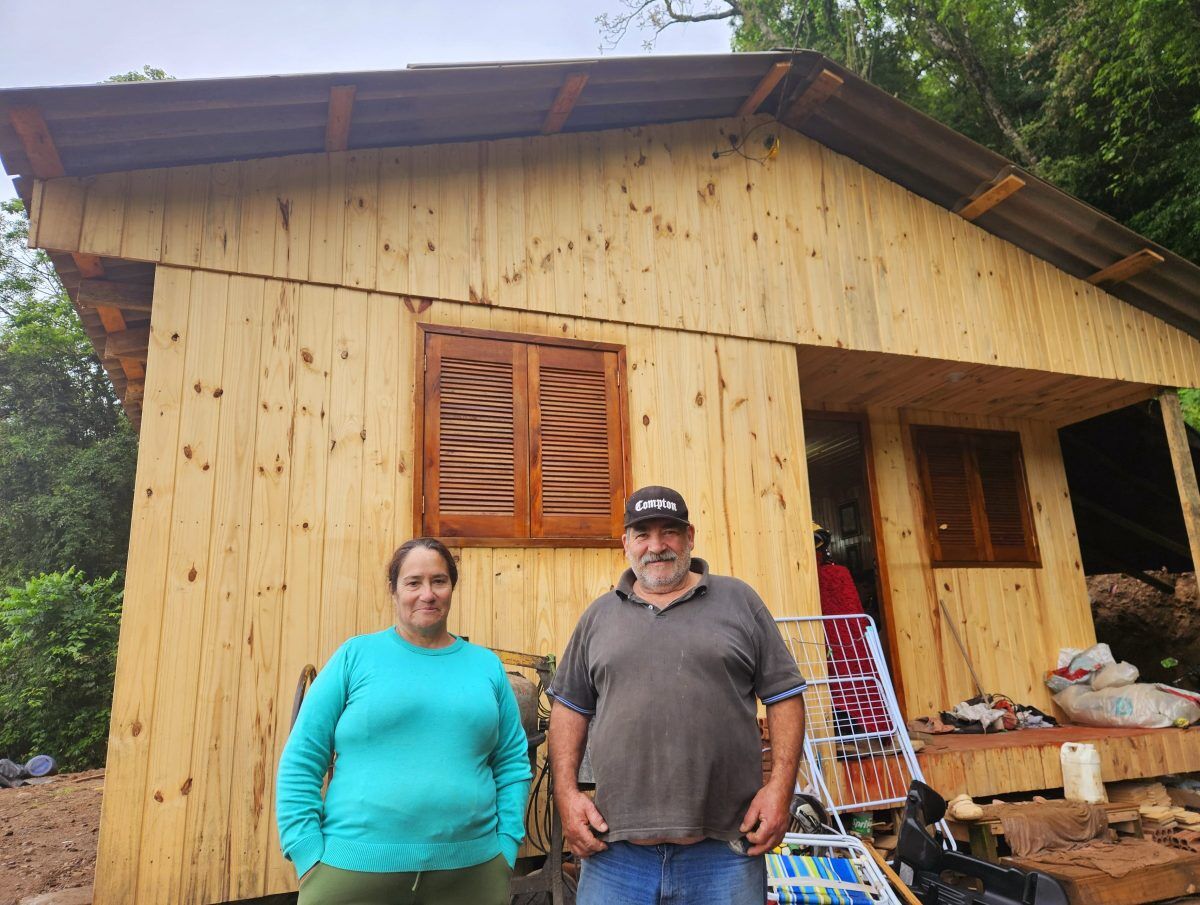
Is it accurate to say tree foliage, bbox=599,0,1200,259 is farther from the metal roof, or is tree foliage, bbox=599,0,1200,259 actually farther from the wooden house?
the wooden house

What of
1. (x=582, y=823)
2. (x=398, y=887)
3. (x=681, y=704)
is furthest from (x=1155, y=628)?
(x=398, y=887)

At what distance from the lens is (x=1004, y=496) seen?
7.63m

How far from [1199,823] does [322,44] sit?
62137mm

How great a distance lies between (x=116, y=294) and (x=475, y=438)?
201 cm

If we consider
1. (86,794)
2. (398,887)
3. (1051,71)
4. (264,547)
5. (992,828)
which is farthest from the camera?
(1051,71)

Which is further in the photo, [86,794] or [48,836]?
[86,794]

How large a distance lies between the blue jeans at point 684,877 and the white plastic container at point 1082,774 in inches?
155

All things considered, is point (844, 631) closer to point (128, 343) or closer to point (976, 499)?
point (976, 499)

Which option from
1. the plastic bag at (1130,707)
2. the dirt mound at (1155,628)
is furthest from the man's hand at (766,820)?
the dirt mound at (1155,628)

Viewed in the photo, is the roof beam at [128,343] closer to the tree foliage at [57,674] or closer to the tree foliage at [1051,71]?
the tree foliage at [57,674]

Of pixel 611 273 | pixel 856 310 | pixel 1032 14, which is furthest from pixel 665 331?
pixel 1032 14

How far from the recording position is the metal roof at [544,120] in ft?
12.7

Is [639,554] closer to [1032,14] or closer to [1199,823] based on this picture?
[1199,823]

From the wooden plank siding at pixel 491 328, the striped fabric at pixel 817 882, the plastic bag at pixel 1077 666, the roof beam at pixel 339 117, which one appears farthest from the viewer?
the plastic bag at pixel 1077 666
